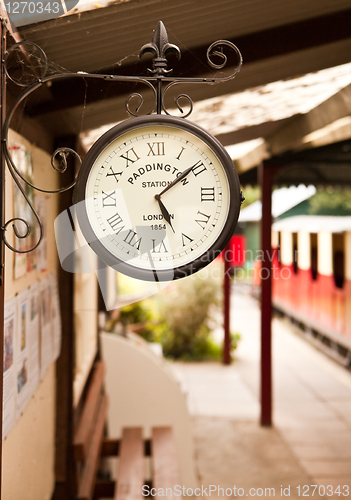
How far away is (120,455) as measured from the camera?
2959 millimetres

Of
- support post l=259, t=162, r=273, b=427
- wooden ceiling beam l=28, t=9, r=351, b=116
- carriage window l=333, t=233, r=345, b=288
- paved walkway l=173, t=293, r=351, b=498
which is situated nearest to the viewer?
wooden ceiling beam l=28, t=9, r=351, b=116

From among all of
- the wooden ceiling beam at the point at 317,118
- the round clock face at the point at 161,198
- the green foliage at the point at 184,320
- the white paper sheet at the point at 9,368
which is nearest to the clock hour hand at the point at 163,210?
the round clock face at the point at 161,198

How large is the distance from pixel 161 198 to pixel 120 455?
2214 mm

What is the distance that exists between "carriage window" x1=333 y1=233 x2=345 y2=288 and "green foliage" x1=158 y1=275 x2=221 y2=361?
1794 millimetres

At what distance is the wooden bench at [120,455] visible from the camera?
8.27 ft

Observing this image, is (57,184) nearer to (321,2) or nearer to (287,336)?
(321,2)

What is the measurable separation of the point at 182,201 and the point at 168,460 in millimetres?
2043

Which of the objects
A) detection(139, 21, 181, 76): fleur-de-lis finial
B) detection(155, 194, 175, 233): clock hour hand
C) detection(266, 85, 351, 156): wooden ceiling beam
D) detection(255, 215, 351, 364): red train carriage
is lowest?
detection(255, 215, 351, 364): red train carriage

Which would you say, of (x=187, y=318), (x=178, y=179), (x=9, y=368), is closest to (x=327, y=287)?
(x=187, y=318)

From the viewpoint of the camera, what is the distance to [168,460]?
2.80 metres

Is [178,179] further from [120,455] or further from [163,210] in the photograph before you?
[120,455]

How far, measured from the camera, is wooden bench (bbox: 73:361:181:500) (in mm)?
2520

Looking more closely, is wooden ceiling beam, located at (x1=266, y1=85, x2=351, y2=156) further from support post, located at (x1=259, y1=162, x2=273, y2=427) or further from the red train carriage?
support post, located at (x1=259, y1=162, x2=273, y2=427)

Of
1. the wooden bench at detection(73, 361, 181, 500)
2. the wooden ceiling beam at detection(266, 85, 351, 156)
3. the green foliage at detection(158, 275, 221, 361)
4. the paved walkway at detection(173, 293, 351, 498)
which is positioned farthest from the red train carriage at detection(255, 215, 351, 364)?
the wooden bench at detection(73, 361, 181, 500)
